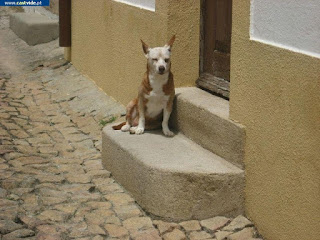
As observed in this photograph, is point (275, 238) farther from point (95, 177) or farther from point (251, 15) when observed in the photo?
point (95, 177)

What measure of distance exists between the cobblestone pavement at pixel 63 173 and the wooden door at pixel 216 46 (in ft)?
4.25

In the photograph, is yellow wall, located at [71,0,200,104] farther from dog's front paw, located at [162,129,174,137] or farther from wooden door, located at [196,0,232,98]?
dog's front paw, located at [162,129,174,137]

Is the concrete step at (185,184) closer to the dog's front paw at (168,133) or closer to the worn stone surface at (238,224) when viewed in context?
the worn stone surface at (238,224)

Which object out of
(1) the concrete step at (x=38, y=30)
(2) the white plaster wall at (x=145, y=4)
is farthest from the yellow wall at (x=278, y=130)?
(1) the concrete step at (x=38, y=30)

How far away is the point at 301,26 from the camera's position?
14.4ft

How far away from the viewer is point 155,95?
6090mm

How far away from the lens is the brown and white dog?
591 centimetres

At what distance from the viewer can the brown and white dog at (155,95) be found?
5.91m

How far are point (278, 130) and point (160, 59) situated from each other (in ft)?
5.16

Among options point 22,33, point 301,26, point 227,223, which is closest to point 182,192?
point 227,223

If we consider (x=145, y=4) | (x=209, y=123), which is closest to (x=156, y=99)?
(x=209, y=123)

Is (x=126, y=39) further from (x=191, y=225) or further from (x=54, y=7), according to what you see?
(x=54, y=7)

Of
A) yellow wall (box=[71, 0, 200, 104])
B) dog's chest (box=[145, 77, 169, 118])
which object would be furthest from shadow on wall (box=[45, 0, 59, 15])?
dog's chest (box=[145, 77, 169, 118])

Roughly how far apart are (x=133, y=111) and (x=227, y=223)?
5.75ft
